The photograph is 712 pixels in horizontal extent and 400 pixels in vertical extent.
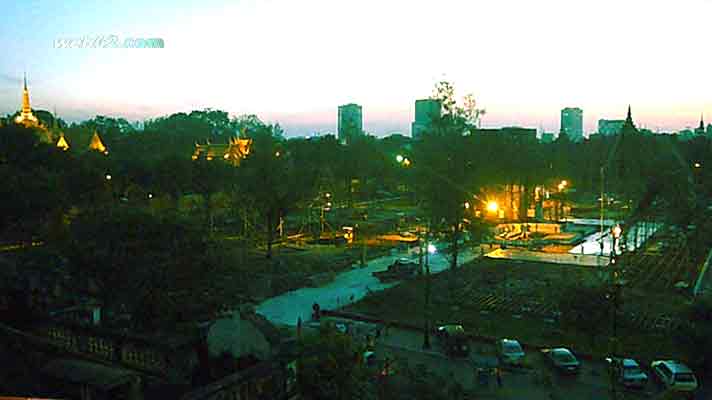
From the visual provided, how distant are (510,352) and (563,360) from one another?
4.50 feet

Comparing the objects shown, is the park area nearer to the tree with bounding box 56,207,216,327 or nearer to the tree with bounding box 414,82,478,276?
the tree with bounding box 414,82,478,276

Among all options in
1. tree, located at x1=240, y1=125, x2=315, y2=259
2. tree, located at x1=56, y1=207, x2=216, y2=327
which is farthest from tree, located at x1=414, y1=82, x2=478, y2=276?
tree, located at x1=56, y1=207, x2=216, y2=327

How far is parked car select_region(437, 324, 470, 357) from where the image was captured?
1753cm

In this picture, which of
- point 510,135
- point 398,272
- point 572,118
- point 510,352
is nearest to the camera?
point 510,352

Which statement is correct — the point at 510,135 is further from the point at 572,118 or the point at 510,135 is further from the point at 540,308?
the point at 572,118

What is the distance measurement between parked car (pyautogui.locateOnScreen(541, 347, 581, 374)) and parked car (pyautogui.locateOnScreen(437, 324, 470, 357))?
2270 millimetres

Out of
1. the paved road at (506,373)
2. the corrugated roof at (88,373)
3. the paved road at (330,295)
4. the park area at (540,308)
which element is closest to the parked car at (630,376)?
the paved road at (506,373)

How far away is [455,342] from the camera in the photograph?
17719mm

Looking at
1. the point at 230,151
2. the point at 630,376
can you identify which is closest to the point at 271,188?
the point at 630,376

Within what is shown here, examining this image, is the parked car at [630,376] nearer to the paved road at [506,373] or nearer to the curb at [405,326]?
the paved road at [506,373]

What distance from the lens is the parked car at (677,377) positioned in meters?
14.1

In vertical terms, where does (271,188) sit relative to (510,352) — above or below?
above

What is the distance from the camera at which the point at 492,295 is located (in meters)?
24.3

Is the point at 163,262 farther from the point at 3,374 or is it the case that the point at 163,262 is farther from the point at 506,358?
the point at 506,358
